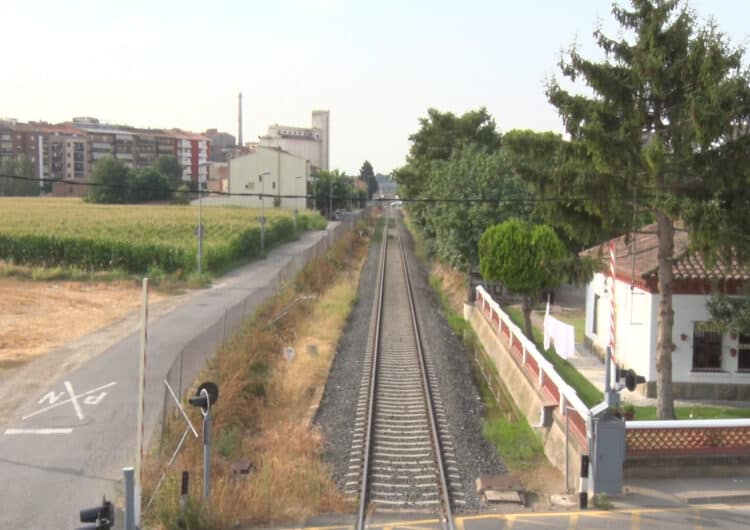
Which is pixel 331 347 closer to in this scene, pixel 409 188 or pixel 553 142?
pixel 553 142

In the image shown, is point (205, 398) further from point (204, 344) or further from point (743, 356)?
point (743, 356)

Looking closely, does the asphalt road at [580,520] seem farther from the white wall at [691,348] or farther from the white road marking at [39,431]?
the white wall at [691,348]

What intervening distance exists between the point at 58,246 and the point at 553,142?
32365 mm

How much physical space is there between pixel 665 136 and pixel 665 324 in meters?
3.46

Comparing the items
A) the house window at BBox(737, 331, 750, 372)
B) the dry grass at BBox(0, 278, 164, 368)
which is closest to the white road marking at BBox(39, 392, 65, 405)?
the dry grass at BBox(0, 278, 164, 368)

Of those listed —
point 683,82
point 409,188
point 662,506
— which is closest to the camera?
point 662,506

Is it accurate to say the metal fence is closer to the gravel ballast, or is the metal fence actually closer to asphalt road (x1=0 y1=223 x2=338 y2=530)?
asphalt road (x1=0 y1=223 x2=338 y2=530)

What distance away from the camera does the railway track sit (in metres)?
11.6

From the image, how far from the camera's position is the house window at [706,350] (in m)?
17.7

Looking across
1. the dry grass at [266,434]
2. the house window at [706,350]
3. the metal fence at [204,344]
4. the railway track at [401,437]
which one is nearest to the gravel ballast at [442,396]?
the railway track at [401,437]

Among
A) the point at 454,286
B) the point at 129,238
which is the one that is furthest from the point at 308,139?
the point at 454,286

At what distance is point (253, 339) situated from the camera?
20.4 meters

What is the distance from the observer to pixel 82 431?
1469 cm

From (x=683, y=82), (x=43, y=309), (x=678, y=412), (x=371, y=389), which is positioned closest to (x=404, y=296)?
(x=43, y=309)
